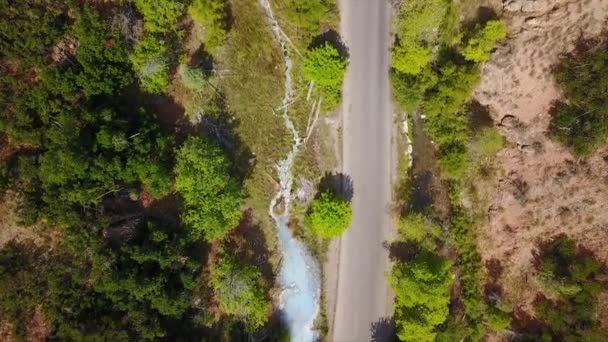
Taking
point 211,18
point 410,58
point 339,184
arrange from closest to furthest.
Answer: point 211,18 → point 410,58 → point 339,184

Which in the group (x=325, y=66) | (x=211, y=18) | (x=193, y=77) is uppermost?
(x=211, y=18)

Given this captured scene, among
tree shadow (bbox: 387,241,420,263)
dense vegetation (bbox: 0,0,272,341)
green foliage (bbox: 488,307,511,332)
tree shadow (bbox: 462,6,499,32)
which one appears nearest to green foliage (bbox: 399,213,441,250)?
tree shadow (bbox: 387,241,420,263)

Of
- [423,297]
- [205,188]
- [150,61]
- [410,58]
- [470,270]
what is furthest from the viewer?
[470,270]

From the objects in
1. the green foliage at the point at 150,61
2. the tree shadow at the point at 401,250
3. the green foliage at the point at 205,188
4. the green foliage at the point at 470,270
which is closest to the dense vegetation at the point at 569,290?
the green foliage at the point at 470,270

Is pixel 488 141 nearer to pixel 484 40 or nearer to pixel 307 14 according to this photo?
pixel 484 40

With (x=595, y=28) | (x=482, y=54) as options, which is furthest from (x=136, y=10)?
(x=595, y=28)

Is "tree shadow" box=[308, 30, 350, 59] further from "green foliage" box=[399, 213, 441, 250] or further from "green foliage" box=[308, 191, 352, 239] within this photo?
"green foliage" box=[399, 213, 441, 250]

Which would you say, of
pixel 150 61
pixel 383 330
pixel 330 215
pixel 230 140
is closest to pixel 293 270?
pixel 330 215
